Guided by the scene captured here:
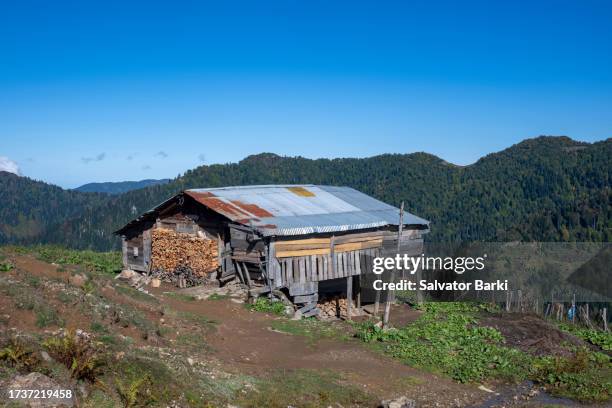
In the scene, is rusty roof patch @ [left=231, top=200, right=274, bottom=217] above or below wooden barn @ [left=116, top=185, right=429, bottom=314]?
above

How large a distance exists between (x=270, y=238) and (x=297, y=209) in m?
4.16

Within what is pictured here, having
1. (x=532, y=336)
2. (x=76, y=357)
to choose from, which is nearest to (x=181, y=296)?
(x=76, y=357)

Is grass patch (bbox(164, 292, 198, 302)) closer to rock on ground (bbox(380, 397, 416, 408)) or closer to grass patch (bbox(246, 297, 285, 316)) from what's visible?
grass patch (bbox(246, 297, 285, 316))

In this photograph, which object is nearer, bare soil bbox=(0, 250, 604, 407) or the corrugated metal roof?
bare soil bbox=(0, 250, 604, 407)

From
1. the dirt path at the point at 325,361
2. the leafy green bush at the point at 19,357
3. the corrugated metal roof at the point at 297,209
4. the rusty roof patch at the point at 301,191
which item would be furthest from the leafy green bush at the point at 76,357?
the rusty roof patch at the point at 301,191

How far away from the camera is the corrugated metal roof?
70.2ft

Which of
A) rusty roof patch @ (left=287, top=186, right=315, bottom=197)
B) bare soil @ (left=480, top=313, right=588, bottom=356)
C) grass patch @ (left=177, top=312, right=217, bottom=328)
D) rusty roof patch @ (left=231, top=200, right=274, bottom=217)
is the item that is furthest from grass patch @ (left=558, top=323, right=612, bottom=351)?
grass patch @ (left=177, top=312, right=217, bottom=328)

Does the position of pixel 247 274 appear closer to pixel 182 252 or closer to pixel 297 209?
pixel 182 252

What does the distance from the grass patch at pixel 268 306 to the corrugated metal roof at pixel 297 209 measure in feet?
8.28

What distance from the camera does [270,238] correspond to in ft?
66.9

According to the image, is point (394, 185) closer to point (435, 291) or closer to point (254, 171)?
point (254, 171)

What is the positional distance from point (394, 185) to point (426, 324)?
120 meters

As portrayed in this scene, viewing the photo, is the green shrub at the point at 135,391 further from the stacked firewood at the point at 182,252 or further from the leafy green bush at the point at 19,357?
the stacked firewood at the point at 182,252

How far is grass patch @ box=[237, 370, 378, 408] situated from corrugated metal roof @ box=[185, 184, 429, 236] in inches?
331
